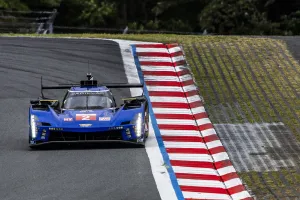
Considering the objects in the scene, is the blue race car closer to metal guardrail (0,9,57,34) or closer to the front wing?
the front wing

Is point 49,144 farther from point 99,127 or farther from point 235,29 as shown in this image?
point 235,29

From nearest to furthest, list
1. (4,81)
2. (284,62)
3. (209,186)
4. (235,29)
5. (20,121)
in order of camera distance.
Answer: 1. (209,186)
2. (20,121)
3. (4,81)
4. (284,62)
5. (235,29)

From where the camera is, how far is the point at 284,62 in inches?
1166

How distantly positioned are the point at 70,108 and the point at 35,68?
7.79 m

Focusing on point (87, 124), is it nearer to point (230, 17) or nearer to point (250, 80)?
point (250, 80)

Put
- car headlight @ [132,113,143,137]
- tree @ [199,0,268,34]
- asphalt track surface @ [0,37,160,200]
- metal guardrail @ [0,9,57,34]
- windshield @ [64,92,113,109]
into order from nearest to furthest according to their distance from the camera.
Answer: asphalt track surface @ [0,37,160,200] → car headlight @ [132,113,143,137] → windshield @ [64,92,113,109] → metal guardrail @ [0,9,57,34] → tree @ [199,0,268,34]

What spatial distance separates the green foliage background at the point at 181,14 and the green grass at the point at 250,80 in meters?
12.9

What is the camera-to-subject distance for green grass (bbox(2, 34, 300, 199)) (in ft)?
61.0

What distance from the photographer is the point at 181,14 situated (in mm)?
53656

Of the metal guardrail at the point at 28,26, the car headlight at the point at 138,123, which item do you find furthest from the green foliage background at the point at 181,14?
the car headlight at the point at 138,123

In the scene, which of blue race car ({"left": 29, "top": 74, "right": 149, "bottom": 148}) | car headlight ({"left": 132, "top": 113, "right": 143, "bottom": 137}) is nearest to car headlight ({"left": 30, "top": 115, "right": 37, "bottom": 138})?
blue race car ({"left": 29, "top": 74, "right": 149, "bottom": 148})

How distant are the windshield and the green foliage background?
79.0 feet

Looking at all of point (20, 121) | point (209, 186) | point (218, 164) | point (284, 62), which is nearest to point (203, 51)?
point (284, 62)

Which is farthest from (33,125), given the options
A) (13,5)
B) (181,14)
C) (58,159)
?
(181,14)
